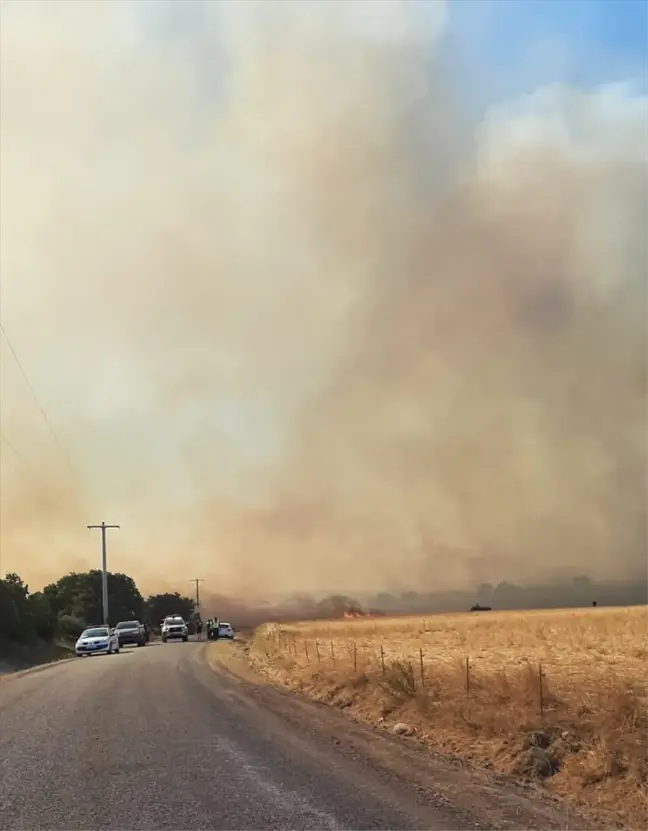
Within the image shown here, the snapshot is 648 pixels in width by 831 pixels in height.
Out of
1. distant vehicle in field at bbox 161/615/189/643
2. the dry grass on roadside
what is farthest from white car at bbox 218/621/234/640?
the dry grass on roadside

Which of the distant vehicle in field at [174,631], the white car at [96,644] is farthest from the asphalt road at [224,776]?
the distant vehicle in field at [174,631]

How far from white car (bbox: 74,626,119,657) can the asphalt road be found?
3254cm

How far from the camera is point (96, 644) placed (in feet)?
160

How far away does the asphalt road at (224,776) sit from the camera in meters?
8.00

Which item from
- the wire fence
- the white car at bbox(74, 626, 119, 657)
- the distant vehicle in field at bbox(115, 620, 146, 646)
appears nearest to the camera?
the wire fence

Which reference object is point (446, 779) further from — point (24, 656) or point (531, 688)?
point (24, 656)

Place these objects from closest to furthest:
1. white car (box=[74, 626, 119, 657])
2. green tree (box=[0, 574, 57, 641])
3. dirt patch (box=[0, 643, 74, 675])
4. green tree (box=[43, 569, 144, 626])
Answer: dirt patch (box=[0, 643, 74, 675])
white car (box=[74, 626, 119, 657])
green tree (box=[0, 574, 57, 641])
green tree (box=[43, 569, 144, 626])

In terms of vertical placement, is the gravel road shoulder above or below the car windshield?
below

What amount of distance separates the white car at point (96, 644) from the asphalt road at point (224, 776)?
3254cm

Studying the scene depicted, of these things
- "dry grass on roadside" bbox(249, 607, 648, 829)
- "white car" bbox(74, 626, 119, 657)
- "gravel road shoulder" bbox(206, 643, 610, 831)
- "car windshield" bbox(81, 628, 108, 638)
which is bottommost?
"gravel road shoulder" bbox(206, 643, 610, 831)

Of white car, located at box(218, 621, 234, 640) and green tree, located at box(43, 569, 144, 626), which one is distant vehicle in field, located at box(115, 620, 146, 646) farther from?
green tree, located at box(43, 569, 144, 626)

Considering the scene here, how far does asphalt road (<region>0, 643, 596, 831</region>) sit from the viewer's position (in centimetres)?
800

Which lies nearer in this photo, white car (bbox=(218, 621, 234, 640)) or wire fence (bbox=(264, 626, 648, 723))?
wire fence (bbox=(264, 626, 648, 723))

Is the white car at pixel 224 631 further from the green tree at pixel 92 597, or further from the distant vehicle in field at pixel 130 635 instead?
the green tree at pixel 92 597
